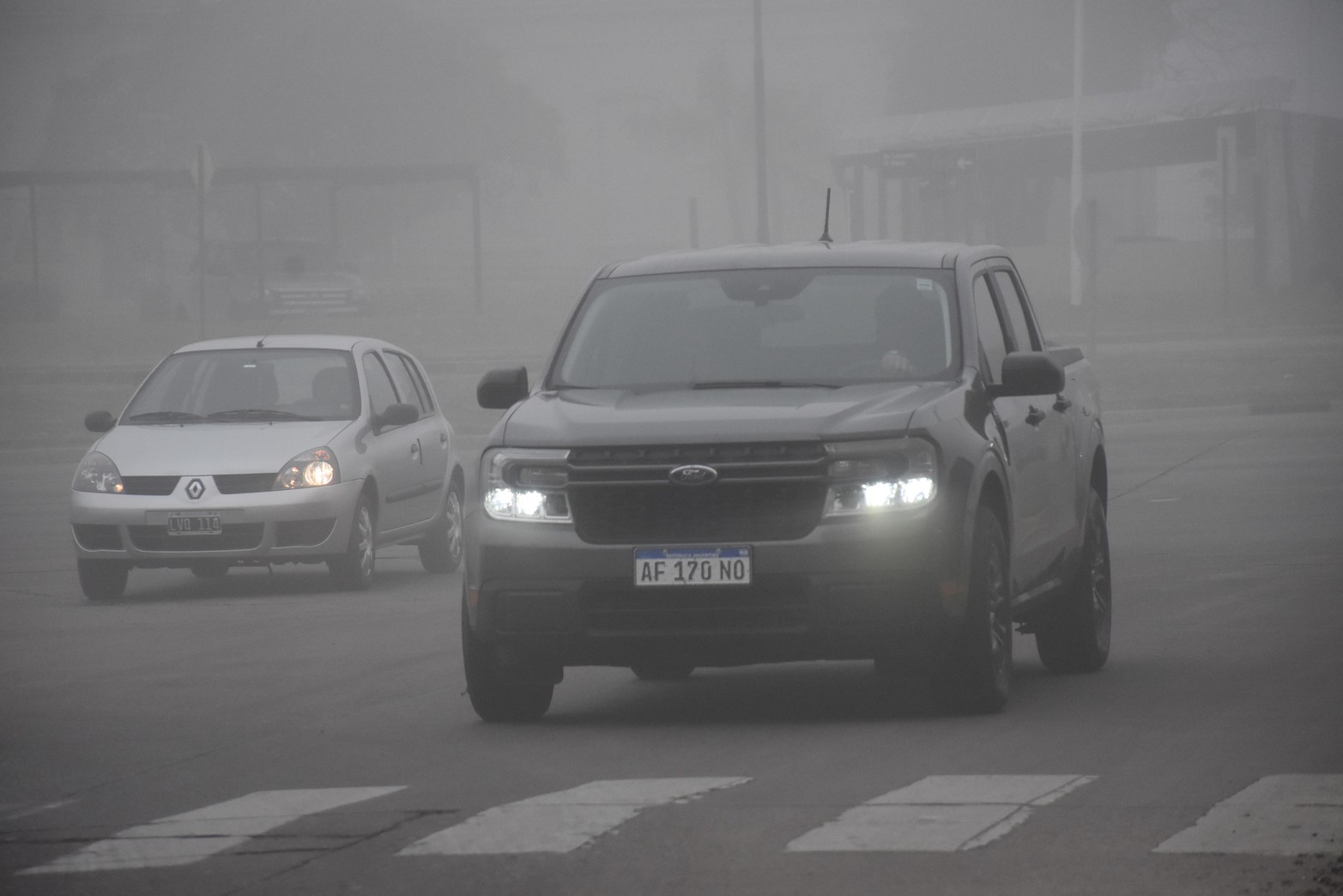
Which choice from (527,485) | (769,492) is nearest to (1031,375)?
(769,492)

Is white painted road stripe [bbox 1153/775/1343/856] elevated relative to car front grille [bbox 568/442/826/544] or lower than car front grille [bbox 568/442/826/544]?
lower

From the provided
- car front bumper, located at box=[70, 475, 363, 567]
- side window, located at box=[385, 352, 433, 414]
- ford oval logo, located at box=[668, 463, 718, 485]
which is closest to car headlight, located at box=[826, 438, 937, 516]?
ford oval logo, located at box=[668, 463, 718, 485]

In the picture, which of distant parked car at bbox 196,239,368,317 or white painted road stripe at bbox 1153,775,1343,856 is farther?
distant parked car at bbox 196,239,368,317

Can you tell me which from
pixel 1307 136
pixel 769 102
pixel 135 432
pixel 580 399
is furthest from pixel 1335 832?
pixel 769 102

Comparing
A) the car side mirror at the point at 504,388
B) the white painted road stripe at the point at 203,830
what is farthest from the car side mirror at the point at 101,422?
the white painted road stripe at the point at 203,830

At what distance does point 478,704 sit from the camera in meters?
9.68

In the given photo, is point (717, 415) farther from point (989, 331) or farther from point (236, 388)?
point (236, 388)

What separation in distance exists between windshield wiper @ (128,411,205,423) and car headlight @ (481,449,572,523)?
24.0ft

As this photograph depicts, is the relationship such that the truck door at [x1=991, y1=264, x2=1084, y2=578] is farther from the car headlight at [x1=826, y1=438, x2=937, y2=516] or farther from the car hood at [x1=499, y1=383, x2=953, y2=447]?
the car headlight at [x1=826, y1=438, x2=937, y2=516]

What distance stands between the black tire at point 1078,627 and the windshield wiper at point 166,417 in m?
6.94

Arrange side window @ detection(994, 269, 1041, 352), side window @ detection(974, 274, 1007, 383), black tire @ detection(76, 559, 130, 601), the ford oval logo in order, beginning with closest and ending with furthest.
Answer: the ford oval logo, side window @ detection(974, 274, 1007, 383), side window @ detection(994, 269, 1041, 352), black tire @ detection(76, 559, 130, 601)

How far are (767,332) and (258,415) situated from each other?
7.05m

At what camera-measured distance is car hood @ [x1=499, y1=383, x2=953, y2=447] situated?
9.04m

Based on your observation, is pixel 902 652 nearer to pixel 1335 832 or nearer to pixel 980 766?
pixel 980 766
